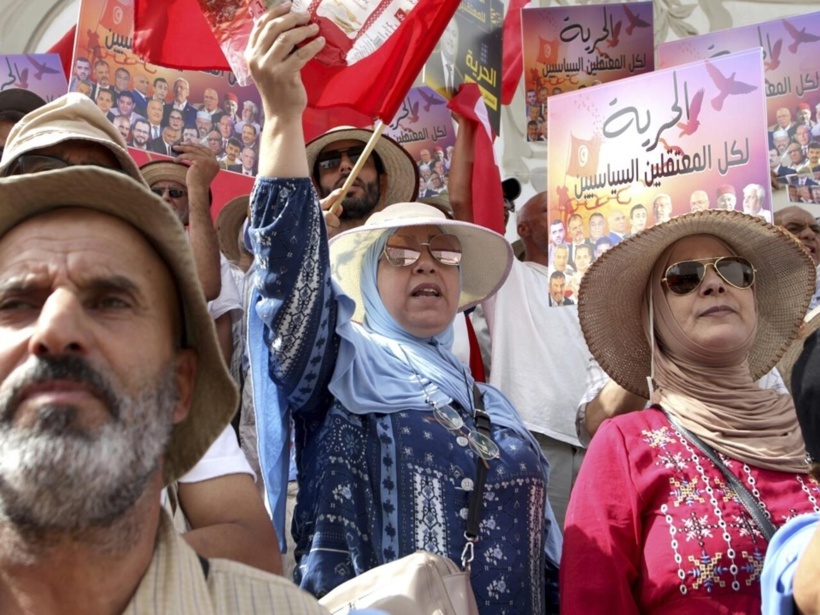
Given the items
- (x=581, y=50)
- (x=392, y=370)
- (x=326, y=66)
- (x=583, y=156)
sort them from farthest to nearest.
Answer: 1. (x=581, y=50)
2. (x=583, y=156)
3. (x=326, y=66)
4. (x=392, y=370)

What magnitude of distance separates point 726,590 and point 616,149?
5.64 feet

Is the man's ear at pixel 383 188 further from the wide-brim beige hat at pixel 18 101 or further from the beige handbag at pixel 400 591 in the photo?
the beige handbag at pixel 400 591

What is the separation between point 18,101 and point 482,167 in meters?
1.91

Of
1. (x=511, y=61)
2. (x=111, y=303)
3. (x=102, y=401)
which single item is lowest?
(x=102, y=401)

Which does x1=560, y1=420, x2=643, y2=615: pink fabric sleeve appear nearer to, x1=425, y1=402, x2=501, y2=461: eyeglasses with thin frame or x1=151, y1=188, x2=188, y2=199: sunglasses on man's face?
x1=425, y1=402, x2=501, y2=461: eyeglasses with thin frame

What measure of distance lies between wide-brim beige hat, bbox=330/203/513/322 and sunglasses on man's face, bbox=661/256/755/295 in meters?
0.67

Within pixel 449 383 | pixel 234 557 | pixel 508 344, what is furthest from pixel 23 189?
pixel 508 344

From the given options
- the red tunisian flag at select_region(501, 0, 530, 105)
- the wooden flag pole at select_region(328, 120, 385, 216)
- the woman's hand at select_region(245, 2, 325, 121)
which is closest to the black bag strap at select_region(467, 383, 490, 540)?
the wooden flag pole at select_region(328, 120, 385, 216)

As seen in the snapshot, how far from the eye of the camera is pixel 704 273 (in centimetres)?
333

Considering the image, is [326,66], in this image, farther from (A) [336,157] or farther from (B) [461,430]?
(B) [461,430]

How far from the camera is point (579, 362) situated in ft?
14.6

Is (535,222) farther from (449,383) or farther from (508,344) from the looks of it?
(449,383)

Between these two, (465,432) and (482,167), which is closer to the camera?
(465,432)

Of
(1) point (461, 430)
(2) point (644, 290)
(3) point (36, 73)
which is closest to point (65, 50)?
(3) point (36, 73)
